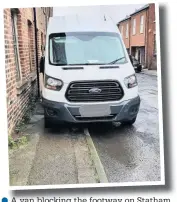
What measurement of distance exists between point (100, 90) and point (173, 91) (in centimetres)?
76

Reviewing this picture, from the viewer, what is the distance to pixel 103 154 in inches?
113

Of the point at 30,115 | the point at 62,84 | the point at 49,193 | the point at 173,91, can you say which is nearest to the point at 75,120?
the point at 62,84

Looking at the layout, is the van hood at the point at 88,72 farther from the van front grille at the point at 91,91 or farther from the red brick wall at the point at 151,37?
the red brick wall at the point at 151,37

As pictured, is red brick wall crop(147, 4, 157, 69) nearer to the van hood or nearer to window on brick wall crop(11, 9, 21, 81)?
the van hood

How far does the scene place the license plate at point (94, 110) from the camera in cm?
289

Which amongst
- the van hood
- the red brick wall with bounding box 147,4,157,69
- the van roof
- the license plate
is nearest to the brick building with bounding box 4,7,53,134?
the van roof

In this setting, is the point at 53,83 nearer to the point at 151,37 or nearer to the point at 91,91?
the point at 91,91

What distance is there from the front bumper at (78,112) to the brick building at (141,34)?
43 cm

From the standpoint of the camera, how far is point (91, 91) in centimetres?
298

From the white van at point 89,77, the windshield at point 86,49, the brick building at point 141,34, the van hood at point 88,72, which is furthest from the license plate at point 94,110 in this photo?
the brick building at point 141,34

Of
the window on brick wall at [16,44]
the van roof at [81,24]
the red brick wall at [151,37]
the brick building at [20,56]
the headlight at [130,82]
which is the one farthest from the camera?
the headlight at [130,82]

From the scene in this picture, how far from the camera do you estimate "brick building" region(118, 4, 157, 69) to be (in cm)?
253

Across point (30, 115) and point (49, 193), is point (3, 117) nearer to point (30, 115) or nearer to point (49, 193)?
point (49, 193)

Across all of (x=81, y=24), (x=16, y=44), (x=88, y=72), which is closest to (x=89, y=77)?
(x=88, y=72)
